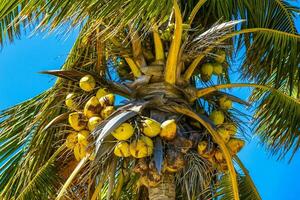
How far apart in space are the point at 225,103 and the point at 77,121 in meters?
1.41

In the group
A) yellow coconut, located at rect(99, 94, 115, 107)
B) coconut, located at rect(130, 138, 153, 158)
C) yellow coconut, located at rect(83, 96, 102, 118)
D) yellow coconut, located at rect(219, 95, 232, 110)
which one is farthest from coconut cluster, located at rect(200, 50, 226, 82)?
coconut, located at rect(130, 138, 153, 158)

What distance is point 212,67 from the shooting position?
22.2ft

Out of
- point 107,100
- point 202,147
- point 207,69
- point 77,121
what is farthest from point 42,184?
point 207,69

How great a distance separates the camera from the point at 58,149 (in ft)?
22.1

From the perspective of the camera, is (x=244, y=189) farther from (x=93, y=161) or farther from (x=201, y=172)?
(x=93, y=161)

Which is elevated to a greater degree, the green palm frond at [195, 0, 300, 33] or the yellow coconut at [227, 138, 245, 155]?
the green palm frond at [195, 0, 300, 33]

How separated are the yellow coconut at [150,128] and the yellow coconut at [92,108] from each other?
0.48 metres

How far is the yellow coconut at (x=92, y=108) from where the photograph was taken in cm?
608

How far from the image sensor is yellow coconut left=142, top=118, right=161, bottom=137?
5793 mm

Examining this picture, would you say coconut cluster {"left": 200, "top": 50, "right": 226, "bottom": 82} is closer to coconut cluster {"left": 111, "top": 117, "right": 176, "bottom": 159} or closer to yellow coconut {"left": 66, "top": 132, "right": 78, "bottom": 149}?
coconut cluster {"left": 111, "top": 117, "right": 176, "bottom": 159}

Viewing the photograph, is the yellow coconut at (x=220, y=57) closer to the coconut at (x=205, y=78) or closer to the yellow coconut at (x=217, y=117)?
the coconut at (x=205, y=78)

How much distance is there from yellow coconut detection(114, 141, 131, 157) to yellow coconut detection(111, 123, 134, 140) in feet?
0.16

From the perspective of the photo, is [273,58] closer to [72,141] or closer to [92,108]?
[92,108]

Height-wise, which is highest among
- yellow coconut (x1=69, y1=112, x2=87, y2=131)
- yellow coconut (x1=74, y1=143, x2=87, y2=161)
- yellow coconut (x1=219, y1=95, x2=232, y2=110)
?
yellow coconut (x1=69, y1=112, x2=87, y2=131)
